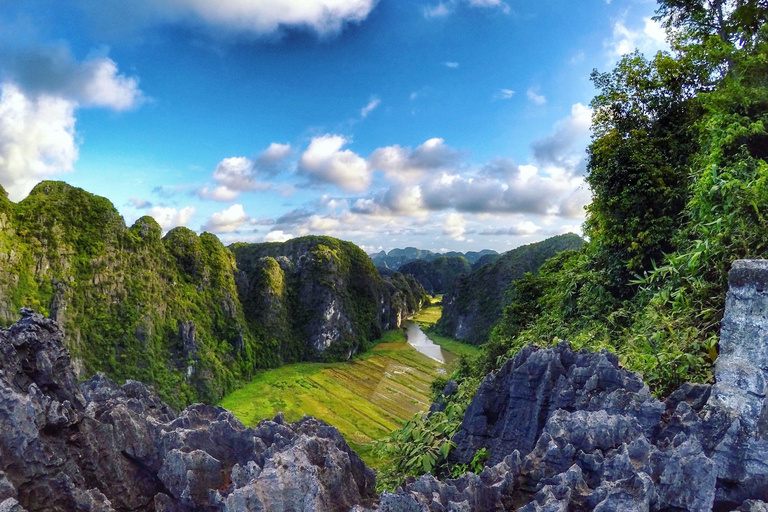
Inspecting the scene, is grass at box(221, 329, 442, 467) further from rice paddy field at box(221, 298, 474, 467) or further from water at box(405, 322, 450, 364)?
water at box(405, 322, 450, 364)

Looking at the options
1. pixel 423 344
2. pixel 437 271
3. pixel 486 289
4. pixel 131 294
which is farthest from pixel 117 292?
pixel 437 271

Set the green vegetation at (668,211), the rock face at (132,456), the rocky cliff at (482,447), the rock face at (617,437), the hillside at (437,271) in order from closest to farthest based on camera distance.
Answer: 1. the rock face at (617,437)
2. the rocky cliff at (482,447)
3. the rock face at (132,456)
4. the green vegetation at (668,211)
5. the hillside at (437,271)

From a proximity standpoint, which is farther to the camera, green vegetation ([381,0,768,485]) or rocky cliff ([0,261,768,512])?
green vegetation ([381,0,768,485])

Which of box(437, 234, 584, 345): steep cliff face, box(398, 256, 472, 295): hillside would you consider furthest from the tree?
box(398, 256, 472, 295): hillside

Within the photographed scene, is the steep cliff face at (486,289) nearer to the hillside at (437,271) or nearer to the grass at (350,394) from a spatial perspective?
the grass at (350,394)

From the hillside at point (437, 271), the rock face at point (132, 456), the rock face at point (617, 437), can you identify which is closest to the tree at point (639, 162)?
the rock face at point (617, 437)

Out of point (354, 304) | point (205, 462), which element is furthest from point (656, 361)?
point (354, 304)

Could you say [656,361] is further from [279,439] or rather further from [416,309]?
[416,309]
